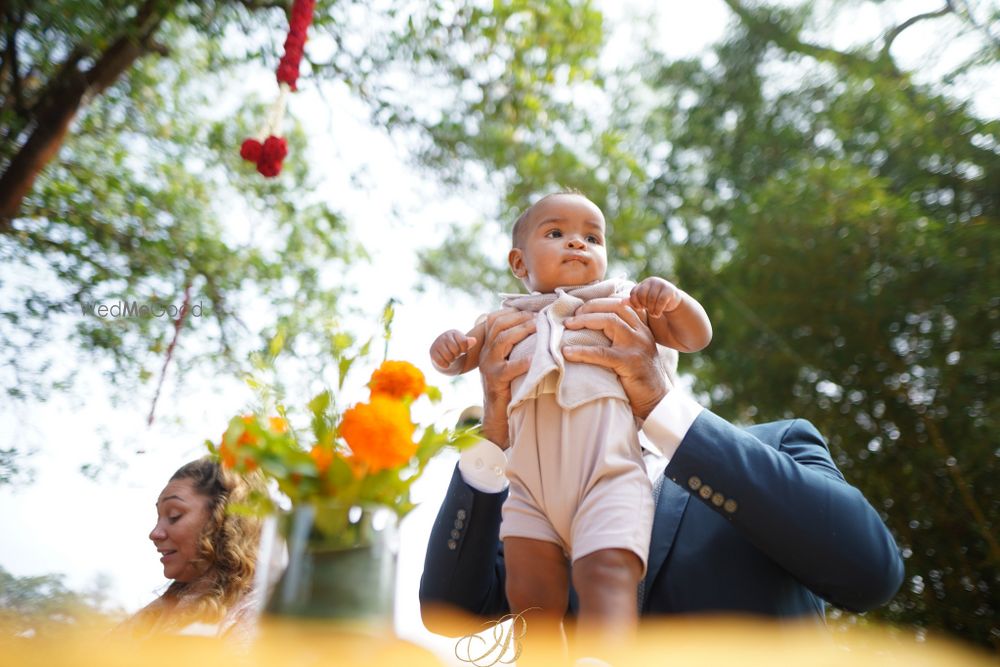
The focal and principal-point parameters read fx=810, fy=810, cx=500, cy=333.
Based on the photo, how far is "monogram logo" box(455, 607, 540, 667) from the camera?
48.9 inches

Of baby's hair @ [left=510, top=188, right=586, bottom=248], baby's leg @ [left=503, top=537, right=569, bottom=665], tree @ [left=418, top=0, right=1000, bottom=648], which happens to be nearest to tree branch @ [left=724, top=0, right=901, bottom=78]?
tree @ [left=418, top=0, right=1000, bottom=648]

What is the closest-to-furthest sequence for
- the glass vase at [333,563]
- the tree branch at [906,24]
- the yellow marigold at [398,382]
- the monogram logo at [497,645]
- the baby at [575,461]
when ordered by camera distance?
the glass vase at [333,563] < the yellow marigold at [398,382] < the monogram logo at [497,645] < the baby at [575,461] < the tree branch at [906,24]

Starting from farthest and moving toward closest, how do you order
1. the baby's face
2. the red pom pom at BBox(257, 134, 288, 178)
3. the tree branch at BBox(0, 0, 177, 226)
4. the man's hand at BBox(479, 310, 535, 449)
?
the tree branch at BBox(0, 0, 177, 226)
the red pom pom at BBox(257, 134, 288, 178)
the baby's face
the man's hand at BBox(479, 310, 535, 449)

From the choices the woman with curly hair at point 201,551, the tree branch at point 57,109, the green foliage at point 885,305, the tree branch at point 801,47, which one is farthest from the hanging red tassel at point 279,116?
the tree branch at point 801,47

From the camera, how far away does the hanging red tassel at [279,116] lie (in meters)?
2.12

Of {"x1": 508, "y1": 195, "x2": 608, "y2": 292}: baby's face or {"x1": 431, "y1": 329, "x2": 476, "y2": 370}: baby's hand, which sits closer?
{"x1": 431, "y1": 329, "x2": 476, "y2": 370}: baby's hand

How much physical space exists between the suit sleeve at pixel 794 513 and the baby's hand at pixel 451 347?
1.70 ft

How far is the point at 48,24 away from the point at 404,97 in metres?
1.76

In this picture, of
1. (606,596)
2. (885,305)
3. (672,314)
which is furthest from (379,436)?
(885,305)

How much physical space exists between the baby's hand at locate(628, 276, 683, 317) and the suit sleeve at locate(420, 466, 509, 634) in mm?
536

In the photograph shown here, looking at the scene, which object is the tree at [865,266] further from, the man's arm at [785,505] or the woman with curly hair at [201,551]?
the woman with curly hair at [201,551]

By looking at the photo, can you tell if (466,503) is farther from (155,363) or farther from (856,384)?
(155,363)

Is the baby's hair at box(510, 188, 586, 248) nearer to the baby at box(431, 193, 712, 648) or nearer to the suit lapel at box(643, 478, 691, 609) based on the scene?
the baby at box(431, 193, 712, 648)

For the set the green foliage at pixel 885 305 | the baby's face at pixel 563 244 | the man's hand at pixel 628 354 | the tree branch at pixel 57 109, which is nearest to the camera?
the man's hand at pixel 628 354
